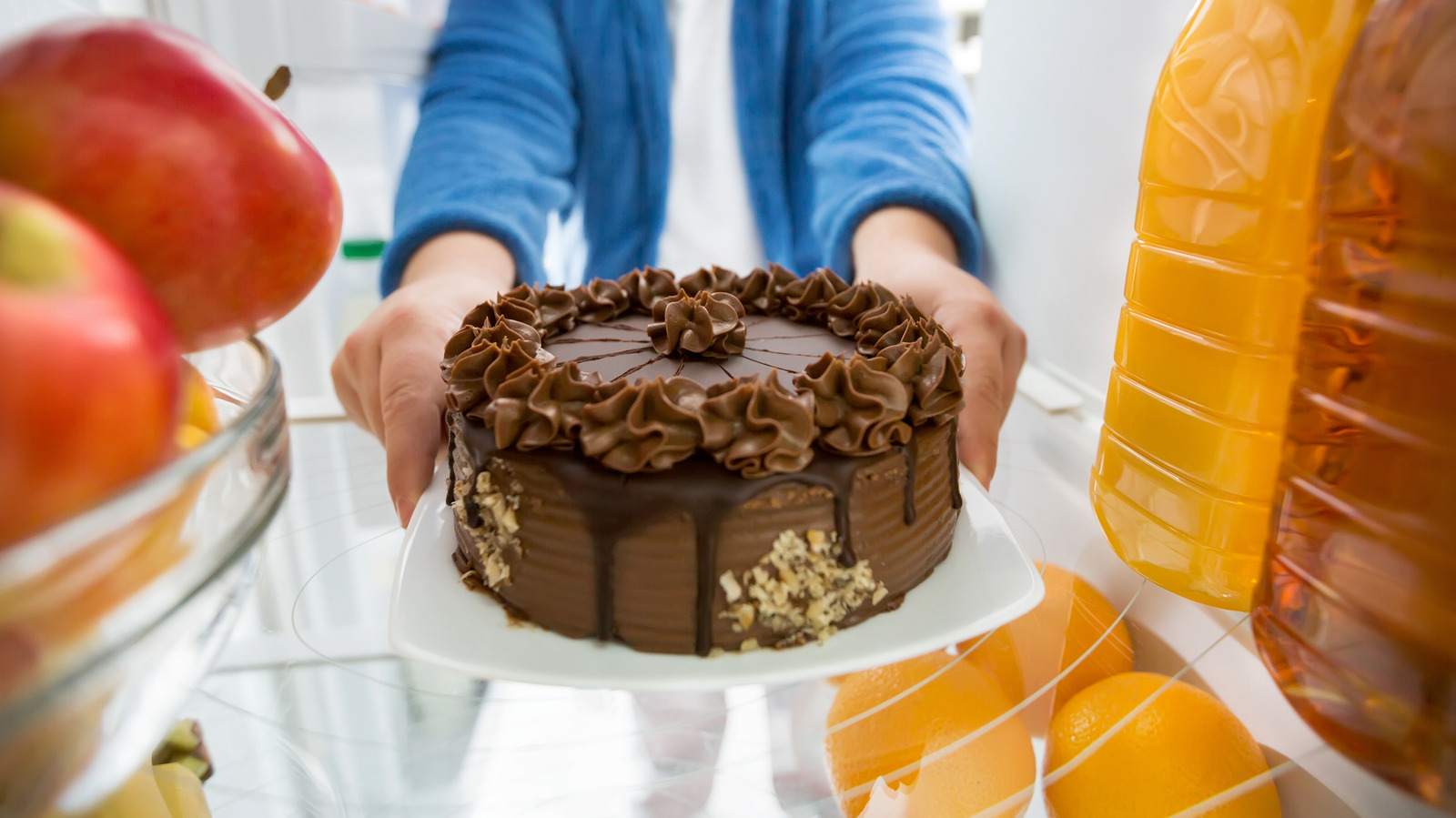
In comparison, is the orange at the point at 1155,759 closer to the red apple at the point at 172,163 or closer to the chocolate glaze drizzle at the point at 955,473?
the chocolate glaze drizzle at the point at 955,473

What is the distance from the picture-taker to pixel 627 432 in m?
0.80

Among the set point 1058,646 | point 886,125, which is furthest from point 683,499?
point 886,125

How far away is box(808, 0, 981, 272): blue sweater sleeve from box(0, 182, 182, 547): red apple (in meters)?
1.40

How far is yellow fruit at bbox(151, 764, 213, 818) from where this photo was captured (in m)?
0.63

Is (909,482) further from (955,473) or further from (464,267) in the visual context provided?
(464,267)

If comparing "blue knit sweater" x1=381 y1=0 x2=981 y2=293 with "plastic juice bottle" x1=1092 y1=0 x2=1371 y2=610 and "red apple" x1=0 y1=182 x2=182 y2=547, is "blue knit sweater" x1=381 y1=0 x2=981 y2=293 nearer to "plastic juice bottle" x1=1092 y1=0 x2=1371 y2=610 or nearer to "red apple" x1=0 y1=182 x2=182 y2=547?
"plastic juice bottle" x1=1092 y1=0 x2=1371 y2=610

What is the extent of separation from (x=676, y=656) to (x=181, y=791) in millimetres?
392

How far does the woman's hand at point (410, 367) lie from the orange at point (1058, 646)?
0.64 meters

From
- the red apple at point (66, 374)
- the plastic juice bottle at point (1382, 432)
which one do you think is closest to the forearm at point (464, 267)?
the red apple at point (66, 374)

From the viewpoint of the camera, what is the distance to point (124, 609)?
33 cm

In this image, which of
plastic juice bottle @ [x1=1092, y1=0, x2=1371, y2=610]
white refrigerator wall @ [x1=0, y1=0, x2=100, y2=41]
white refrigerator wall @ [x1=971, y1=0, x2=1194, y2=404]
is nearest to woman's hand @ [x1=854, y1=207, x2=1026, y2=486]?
white refrigerator wall @ [x1=971, y1=0, x2=1194, y2=404]

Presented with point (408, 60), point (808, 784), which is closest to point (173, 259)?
point (808, 784)

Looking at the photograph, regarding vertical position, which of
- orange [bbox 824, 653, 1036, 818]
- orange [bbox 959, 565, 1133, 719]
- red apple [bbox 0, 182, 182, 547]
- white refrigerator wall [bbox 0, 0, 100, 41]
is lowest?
orange [bbox 824, 653, 1036, 818]

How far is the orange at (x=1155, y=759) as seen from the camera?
0.71 metres
